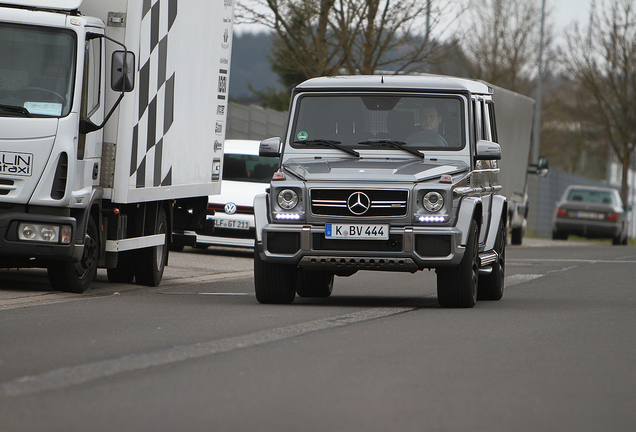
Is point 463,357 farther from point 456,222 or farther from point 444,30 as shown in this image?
point 444,30

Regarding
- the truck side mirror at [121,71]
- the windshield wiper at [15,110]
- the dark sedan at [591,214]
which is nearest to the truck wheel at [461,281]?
the truck side mirror at [121,71]

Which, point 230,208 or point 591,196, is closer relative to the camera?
point 230,208

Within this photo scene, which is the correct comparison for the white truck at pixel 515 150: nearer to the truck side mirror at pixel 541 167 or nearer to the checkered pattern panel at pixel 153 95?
the truck side mirror at pixel 541 167

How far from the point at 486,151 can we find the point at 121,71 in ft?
11.7

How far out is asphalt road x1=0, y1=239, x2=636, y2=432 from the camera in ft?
16.7

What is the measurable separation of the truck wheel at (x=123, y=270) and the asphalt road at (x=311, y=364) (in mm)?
1785

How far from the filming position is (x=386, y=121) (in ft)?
35.6

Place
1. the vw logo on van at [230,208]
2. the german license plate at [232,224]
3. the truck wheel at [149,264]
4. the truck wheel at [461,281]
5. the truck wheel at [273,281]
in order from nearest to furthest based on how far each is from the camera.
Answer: the truck wheel at [461,281], the truck wheel at [273,281], the truck wheel at [149,264], the german license plate at [232,224], the vw logo on van at [230,208]

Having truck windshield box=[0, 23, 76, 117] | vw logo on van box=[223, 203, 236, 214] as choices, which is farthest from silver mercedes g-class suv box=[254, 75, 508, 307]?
vw logo on van box=[223, 203, 236, 214]

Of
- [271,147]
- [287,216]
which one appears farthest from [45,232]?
[287,216]

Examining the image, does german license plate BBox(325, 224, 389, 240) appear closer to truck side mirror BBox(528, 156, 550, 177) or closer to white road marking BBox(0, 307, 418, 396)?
white road marking BBox(0, 307, 418, 396)

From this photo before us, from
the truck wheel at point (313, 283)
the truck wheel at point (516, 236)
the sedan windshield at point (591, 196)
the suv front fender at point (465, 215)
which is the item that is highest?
the suv front fender at point (465, 215)

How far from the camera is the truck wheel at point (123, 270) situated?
43.0 ft

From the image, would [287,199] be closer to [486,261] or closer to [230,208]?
[486,261]
